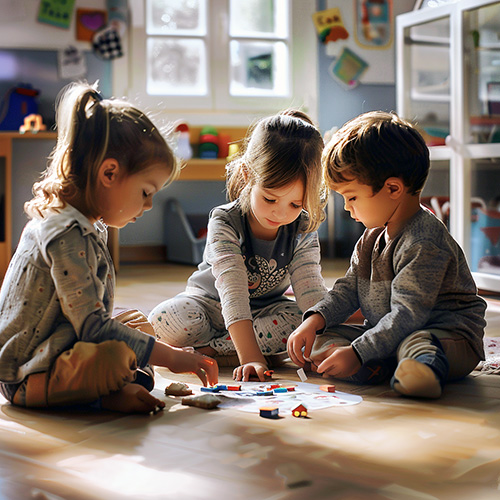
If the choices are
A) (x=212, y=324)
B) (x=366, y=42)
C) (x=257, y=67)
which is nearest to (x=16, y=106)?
(x=257, y=67)

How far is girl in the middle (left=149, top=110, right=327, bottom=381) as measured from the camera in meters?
1.30

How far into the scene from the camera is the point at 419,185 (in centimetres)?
124

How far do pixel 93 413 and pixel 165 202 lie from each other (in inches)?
105

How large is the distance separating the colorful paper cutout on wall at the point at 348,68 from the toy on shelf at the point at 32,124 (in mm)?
1485

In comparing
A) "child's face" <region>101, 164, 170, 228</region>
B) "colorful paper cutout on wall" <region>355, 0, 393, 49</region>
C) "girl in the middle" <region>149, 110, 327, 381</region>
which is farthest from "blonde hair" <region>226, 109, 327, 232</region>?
"colorful paper cutout on wall" <region>355, 0, 393, 49</region>

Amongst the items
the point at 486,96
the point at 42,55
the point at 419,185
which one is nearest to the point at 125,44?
the point at 42,55

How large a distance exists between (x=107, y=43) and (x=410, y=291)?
8.66ft

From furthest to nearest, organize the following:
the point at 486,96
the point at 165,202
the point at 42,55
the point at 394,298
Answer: the point at 165,202
the point at 42,55
the point at 486,96
the point at 394,298

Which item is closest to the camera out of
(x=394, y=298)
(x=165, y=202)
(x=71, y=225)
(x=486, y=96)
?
(x=71, y=225)

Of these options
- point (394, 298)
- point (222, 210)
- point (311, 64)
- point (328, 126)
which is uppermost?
point (311, 64)

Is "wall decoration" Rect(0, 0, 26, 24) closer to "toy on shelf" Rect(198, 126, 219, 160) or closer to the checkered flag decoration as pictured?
the checkered flag decoration

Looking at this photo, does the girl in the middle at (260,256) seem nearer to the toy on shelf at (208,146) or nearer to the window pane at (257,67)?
the toy on shelf at (208,146)

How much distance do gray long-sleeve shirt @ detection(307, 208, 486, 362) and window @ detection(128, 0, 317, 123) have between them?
2.32 metres

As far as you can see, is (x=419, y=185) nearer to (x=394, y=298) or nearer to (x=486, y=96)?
(x=394, y=298)
